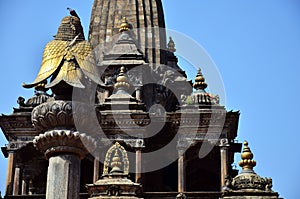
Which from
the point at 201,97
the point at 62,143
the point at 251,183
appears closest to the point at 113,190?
the point at 251,183

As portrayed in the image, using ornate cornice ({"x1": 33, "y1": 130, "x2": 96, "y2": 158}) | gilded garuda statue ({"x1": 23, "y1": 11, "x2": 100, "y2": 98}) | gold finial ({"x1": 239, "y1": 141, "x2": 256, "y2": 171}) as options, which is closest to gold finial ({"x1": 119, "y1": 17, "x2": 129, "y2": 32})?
gold finial ({"x1": 239, "y1": 141, "x2": 256, "y2": 171})

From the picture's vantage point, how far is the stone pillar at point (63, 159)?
14.5 m

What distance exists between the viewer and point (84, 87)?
1477 centimetres

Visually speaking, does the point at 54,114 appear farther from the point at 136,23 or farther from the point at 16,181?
the point at 136,23

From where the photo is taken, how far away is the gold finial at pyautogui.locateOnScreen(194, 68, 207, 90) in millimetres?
35388

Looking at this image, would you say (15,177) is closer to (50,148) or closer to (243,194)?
(243,194)

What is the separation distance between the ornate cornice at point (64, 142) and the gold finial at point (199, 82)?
20698mm

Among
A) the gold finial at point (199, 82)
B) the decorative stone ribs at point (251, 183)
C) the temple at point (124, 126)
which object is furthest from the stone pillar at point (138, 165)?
the decorative stone ribs at point (251, 183)

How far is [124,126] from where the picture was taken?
1275 inches

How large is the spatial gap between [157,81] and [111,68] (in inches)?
99.9

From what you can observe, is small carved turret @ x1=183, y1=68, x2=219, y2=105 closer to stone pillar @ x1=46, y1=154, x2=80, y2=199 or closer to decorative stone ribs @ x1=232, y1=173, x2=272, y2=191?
decorative stone ribs @ x1=232, y1=173, x2=272, y2=191

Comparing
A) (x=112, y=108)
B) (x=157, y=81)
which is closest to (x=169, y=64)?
(x=157, y=81)

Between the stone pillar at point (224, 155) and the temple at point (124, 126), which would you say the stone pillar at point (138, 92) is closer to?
the temple at point (124, 126)

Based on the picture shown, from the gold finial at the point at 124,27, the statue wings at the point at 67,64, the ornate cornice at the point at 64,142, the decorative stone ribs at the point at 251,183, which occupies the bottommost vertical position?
the ornate cornice at the point at 64,142
